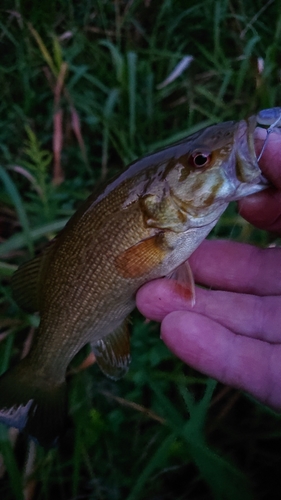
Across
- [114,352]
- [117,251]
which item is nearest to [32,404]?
[114,352]

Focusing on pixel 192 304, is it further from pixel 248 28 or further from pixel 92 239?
pixel 248 28

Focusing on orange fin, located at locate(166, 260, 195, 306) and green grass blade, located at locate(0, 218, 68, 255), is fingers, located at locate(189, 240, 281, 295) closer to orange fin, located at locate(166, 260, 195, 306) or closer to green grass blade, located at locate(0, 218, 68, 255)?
orange fin, located at locate(166, 260, 195, 306)

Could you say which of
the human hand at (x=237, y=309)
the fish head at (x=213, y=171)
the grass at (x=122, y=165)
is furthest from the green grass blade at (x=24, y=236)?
the fish head at (x=213, y=171)

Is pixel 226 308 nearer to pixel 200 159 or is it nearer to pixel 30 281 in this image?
pixel 200 159

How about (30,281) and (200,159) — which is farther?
(30,281)

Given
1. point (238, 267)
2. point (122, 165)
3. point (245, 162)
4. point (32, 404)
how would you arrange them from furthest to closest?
point (122, 165) < point (238, 267) < point (32, 404) < point (245, 162)

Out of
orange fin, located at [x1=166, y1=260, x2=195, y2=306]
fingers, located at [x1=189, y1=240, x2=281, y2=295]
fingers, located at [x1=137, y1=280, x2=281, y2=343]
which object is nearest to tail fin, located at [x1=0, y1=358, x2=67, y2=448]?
fingers, located at [x1=137, y1=280, x2=281, y2=343]

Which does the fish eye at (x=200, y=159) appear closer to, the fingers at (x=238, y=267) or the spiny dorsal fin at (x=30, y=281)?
the fingers at (x=238, y=267)
